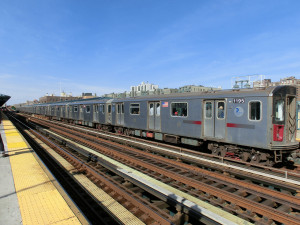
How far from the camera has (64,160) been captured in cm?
1041

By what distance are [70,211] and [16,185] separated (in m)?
2.48

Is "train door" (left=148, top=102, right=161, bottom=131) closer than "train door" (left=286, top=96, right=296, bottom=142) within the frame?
No

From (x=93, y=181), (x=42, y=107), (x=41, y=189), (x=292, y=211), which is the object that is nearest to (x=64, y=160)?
(x=93, y=181)

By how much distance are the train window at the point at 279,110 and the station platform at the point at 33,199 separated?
798 centimetres

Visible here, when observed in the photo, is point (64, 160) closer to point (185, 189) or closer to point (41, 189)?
point (41, 189)

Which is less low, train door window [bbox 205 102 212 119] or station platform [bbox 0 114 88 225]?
train door window [bbox 205 102 212 119]

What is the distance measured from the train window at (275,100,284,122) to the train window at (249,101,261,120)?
649mm

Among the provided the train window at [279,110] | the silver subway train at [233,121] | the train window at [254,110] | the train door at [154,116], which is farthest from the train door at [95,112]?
the train window at [279,110]

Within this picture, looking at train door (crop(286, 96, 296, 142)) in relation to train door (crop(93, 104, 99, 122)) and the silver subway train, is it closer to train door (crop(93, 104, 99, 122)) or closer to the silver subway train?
the silver subway train

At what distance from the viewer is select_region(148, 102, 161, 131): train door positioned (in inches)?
523

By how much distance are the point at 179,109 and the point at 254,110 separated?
4264 mm

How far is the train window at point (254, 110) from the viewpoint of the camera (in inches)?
327

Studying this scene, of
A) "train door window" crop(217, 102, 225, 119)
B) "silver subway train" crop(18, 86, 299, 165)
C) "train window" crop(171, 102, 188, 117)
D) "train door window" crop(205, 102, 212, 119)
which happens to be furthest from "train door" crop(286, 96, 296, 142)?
"train window" crop(171, 102, 188, 117)

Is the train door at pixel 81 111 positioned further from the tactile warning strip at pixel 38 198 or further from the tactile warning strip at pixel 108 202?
the tactile warning strip at pixel 38 198
